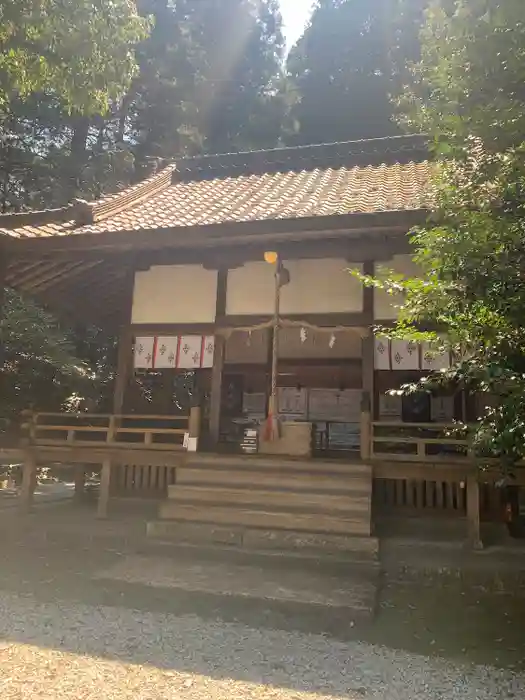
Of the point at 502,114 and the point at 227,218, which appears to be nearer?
the point at 502,114

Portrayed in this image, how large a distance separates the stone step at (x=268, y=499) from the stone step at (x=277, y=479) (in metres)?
0.11

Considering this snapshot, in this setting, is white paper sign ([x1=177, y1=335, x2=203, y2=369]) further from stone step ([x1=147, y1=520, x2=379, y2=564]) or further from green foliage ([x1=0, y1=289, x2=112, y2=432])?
green foliage ([x1=0, y1=289, x2=112, y2=432])

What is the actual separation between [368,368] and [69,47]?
540cm

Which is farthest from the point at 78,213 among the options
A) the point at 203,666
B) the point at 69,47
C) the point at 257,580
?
the point at 203,666

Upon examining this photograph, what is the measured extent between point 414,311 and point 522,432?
1.17 m

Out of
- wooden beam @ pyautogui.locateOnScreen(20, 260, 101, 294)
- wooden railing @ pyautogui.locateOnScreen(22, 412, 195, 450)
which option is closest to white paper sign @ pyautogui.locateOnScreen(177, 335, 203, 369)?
wooden railing @ pyautogui.locateOnScreen(22, 412, 195, 450)

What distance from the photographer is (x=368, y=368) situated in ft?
25.4

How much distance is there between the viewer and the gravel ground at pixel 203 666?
3508mm

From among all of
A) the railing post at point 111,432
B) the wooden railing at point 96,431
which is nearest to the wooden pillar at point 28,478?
the wooden railing at point 96,431

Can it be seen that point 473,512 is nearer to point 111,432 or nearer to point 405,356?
point 405,356

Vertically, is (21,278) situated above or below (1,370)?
above

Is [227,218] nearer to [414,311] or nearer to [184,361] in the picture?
[184,361]

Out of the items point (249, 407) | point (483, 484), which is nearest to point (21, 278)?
point (249, 407)

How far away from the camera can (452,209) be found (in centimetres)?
403
